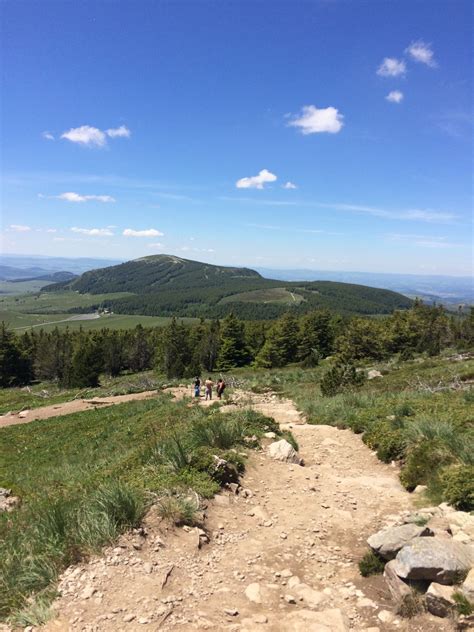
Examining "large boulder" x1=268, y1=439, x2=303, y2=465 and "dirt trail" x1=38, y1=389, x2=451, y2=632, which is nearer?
"dirt trail" x1=38, y1=389, x2=451, y2=632

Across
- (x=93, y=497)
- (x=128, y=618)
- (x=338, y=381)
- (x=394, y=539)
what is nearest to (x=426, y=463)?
(x=394, y=539)

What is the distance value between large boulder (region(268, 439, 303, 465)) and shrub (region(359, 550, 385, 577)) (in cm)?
460

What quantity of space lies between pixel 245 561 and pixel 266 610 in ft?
3.69

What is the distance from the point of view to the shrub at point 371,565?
6.11m

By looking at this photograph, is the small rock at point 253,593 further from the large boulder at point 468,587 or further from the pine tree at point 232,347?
Result: the pine tree at point 232,347

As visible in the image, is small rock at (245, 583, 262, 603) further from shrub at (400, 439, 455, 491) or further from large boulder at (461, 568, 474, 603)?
shrub at (400, 439, 455, 491)

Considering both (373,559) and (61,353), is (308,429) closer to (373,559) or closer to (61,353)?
(373,559)

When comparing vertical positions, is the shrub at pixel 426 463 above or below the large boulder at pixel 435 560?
below

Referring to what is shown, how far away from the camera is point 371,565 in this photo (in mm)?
6164

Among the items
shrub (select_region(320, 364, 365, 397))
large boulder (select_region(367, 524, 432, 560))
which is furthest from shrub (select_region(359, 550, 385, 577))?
shrub (select_region(320, 364, 365, 397))

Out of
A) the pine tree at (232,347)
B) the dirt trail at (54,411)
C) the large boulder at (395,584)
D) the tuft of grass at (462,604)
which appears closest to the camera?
the tuft of grass at (462,604)

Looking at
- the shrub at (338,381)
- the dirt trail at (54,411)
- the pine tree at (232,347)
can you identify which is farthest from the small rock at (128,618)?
the pine tree at (232,347)

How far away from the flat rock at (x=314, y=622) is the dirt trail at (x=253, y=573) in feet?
0.04

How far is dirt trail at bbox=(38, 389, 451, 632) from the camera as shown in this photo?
5.15m
